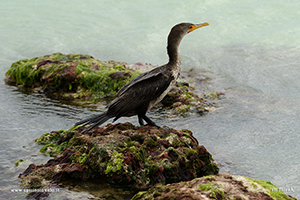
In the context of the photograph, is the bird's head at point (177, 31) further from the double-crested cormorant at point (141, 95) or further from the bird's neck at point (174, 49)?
the double-crested cormorant at point (141, 95)

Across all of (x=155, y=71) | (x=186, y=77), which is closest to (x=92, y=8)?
(x=186, y=77)

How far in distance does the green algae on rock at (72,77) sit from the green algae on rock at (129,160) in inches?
138

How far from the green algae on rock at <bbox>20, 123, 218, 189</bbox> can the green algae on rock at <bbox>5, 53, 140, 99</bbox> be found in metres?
3.49

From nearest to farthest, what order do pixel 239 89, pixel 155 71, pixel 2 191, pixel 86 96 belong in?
pixel 2 191, pixel 155 71, pixel 86 96, pixel 239 89

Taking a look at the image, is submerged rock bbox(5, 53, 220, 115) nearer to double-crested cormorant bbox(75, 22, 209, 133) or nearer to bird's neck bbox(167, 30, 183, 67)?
bird's neck bbox(167, 30, 183, 67)

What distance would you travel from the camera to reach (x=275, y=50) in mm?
11727

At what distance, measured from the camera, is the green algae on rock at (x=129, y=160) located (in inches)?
169

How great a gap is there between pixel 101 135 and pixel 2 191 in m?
1.46

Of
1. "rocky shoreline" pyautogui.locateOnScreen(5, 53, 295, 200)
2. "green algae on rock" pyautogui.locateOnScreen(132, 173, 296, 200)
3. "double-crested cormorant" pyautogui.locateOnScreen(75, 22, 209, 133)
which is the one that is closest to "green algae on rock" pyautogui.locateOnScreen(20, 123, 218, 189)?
"rocky shoreline" pyautogui.locateOnScreen(5, 53, 295, 200)

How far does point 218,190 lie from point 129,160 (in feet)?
4.79

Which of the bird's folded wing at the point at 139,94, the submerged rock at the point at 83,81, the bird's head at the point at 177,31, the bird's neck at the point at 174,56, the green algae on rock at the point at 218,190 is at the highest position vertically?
the bird's head at the point at 177,31

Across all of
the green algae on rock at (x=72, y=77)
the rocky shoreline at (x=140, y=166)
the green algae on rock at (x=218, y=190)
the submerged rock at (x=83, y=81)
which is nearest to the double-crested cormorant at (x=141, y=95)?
the rocky shoreline at (x=140, y=166)

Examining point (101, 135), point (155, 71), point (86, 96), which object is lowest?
point (86, 96)

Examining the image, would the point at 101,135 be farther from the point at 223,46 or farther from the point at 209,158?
the point at 223,46
